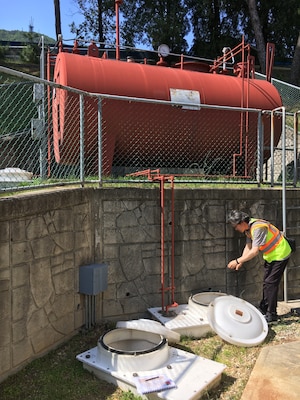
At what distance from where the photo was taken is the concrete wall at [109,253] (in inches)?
146

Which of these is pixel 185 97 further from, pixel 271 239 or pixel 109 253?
pixel 109 253

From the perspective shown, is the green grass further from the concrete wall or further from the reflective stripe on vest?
the reflective stripe on vest

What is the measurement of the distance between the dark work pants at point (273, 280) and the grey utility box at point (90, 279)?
7.26 ft

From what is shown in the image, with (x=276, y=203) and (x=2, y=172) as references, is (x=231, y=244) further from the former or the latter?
(x=2, y=172)

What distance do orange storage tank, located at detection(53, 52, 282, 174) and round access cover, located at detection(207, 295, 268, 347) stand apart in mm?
2600

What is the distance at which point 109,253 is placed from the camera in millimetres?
5047

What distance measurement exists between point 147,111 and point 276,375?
411 cm

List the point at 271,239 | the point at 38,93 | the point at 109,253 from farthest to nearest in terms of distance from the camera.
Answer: the point at 38,93, the point at 271,239, the point at 109,253

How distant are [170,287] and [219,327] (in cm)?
96

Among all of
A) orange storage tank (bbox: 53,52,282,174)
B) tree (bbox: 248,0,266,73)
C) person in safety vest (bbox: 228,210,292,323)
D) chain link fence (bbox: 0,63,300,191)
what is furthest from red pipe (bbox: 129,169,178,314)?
tree (bbox: 248,0,266,73)

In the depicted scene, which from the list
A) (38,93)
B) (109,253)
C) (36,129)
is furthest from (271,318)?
(38,93)

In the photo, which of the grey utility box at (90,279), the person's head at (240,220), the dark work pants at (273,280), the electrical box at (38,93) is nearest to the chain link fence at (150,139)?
the electrical box at (38,93)

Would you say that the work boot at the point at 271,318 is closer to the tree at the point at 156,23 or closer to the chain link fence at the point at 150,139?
the chain link fence at the point at 150,139

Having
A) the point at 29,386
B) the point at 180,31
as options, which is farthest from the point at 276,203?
the point at 180,31
